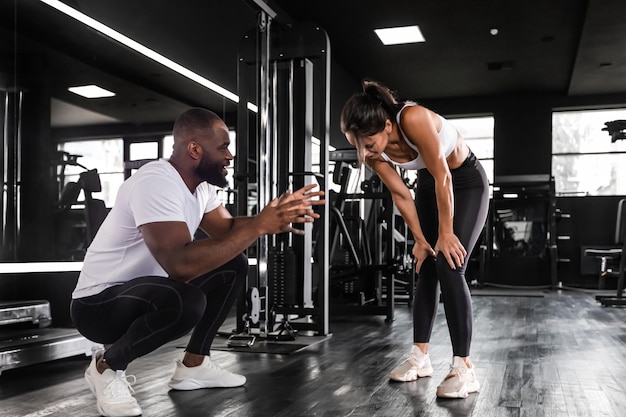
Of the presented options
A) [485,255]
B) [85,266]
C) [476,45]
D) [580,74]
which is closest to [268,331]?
[85,266]

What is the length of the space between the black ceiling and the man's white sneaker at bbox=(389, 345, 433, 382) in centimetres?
218

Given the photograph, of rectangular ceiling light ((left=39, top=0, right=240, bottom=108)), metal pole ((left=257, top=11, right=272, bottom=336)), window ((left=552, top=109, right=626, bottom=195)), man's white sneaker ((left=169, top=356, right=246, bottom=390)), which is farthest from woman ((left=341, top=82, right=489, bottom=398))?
window ((left=552, top=109, right=626, bottom=195))

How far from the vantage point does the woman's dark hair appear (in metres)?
2.08

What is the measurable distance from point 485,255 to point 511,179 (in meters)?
1.07

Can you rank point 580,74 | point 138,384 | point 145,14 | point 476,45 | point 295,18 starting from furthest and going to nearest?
point 580,74 < point 476,45 < point 295,18 < point 145,14 < point 138,384

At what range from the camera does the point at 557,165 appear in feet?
30.2

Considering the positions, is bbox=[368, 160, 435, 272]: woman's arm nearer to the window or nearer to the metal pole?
the metal pole

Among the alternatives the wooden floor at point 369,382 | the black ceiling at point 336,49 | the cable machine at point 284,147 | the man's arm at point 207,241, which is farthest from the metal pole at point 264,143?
the man's arm at point 207,241

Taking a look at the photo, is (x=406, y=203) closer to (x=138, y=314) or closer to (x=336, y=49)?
(x=138, y=314)

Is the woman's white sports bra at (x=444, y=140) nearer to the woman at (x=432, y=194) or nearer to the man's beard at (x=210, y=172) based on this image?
the woman at (x=432, y=194)

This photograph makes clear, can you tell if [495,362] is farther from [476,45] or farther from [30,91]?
[476,45]

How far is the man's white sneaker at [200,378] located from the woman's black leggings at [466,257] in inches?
28.8

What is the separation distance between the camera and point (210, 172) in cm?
198

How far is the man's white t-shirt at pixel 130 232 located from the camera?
178 centimetres
